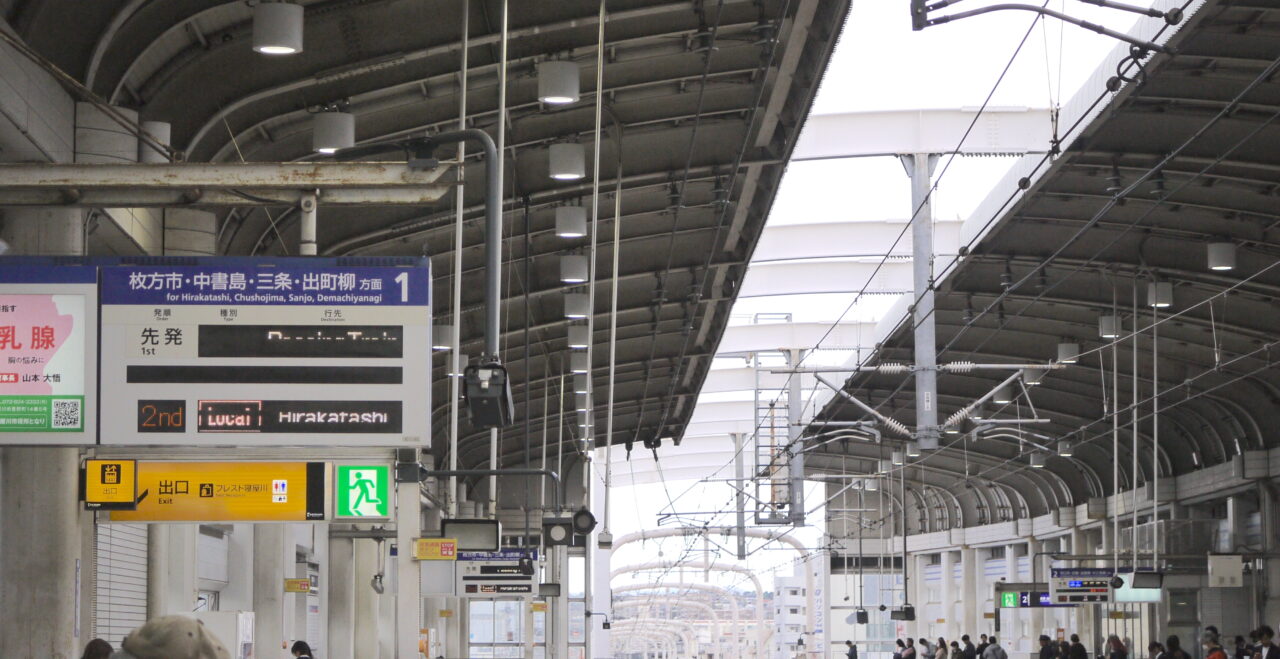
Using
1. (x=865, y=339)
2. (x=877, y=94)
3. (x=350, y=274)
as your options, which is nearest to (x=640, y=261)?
(x=877, y=94)

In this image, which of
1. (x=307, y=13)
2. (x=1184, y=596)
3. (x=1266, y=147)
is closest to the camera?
(x=307, y=13)

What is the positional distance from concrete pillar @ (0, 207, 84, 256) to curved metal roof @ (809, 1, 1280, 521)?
9.72 metres

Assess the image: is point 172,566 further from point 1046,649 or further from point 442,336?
point 1046,649

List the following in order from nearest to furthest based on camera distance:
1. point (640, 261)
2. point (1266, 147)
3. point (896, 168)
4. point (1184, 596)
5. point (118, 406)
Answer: point (118, 406) < point (1266, 147) < point (640, 261) < point (896, 168) < point (1184, 596)

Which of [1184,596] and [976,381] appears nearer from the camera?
[1184,596]

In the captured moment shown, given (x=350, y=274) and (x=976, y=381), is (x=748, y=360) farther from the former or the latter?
(x=350, y=274)

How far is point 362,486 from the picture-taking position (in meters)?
12.1

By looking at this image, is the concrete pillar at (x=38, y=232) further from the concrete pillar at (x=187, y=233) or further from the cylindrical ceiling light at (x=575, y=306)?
the cylindrical ceiling light at (x=575, y=306)

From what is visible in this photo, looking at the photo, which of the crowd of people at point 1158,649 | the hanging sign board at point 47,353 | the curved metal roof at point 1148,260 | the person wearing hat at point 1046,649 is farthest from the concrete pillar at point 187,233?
the person wearing hat at point 1046,649

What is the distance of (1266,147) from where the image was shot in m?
21.8

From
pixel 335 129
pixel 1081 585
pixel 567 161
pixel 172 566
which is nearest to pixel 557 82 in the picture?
pixel 335 129

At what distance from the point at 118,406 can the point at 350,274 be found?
5.86 feet

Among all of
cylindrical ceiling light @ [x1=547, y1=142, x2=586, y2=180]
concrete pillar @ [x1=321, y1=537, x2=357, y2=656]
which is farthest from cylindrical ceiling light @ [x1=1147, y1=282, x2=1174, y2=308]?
concrete pillar @ [x1=321, y1=537, x2=357, y2=656]

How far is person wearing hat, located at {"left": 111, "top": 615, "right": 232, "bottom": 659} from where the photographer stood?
376cm
